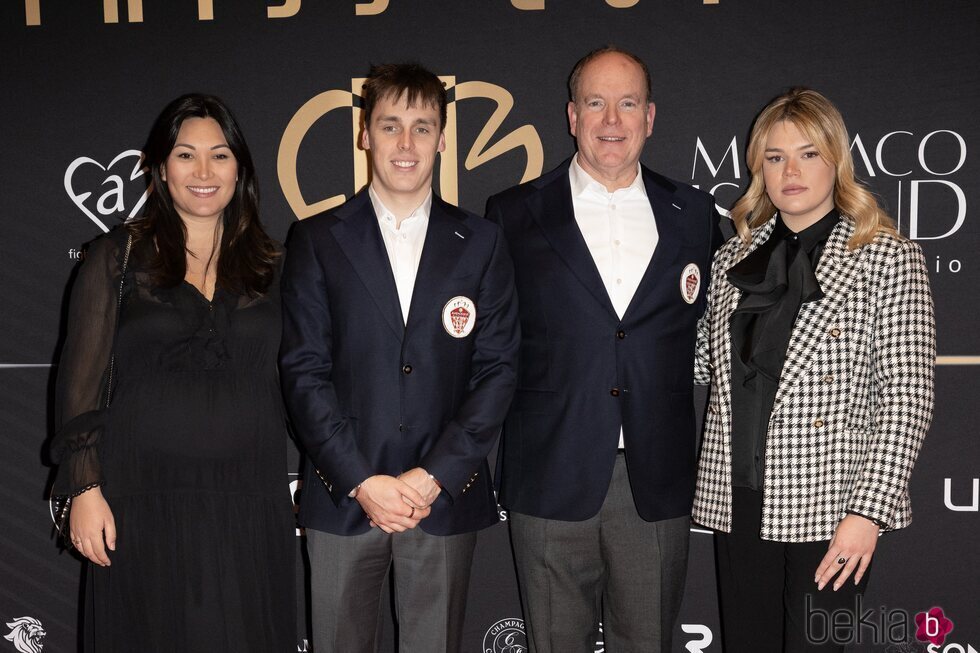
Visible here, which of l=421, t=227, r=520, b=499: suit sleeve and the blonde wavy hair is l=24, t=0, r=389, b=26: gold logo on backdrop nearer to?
l=421, t=227, r=520, b=499: suit sleeve

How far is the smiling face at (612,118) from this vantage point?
2471 mm

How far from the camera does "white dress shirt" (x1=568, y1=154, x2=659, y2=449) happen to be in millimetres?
2445

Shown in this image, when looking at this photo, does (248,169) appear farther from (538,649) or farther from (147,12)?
(538,649)

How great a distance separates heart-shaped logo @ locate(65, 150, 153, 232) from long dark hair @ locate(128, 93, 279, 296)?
854mm

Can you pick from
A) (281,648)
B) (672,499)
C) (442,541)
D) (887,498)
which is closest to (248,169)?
(442,541)

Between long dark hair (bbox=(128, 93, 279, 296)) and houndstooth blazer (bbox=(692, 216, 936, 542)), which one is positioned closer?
houndstooth blazer (bbox=(692, 216, 936, 542))

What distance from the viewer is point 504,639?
3264 millimetres

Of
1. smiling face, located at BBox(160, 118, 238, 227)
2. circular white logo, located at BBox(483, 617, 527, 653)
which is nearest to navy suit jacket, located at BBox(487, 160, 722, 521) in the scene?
smiling face, located at BBox(160, 118, 238, 227)

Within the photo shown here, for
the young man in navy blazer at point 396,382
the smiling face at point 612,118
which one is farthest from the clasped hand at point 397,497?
the smiling face at point 612,118

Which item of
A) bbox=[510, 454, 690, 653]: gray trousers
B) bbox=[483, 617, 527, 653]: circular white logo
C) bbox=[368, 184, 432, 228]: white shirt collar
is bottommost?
bbox=[483, 617, 527, 653]: circular white logo

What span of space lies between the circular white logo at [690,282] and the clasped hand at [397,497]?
929 mm

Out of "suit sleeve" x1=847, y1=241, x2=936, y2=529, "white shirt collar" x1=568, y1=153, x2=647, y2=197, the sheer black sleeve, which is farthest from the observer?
"white shirt collar" x1=568, y1=153, x2=647, y2=197

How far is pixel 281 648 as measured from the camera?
7.63ft

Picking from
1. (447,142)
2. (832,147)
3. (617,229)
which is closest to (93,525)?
(617,229)
